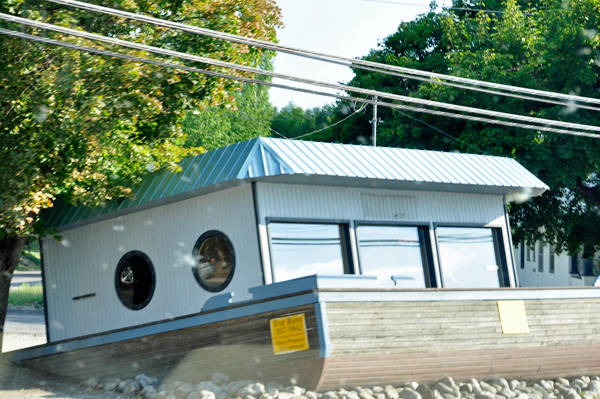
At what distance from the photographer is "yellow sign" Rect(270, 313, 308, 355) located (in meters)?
9.10

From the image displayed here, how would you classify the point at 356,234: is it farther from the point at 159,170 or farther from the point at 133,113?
the point at 133,113

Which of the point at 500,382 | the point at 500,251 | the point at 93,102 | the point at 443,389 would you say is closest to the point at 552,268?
the point at 500,251

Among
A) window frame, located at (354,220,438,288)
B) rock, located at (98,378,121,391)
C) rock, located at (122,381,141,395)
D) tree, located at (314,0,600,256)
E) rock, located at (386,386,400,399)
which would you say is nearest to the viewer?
rock, located at (386,386,400,399)

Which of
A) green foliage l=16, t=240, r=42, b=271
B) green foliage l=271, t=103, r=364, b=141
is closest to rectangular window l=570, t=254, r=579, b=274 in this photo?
green foliage l=271, t=103, r=364, b=141

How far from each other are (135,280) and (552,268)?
27958mm

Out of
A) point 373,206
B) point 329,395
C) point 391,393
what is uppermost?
point 373,206

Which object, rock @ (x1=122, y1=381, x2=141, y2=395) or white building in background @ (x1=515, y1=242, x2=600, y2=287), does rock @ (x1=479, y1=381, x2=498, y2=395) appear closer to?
rock @ (x1=122, y1=381, x2=141, y2=395)

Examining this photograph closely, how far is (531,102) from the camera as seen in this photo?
23.8 metres

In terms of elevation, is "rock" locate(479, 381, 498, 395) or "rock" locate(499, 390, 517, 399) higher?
"rock" locate(479, 381, 498, 395)

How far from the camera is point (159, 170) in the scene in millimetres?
12516

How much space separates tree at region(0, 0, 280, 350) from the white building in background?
67.1ft

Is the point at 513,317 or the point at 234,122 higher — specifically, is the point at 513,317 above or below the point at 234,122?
below

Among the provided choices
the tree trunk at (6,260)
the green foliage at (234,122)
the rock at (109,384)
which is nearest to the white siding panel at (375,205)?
the rock at (109,384)

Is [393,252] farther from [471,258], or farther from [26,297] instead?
[26,297]
